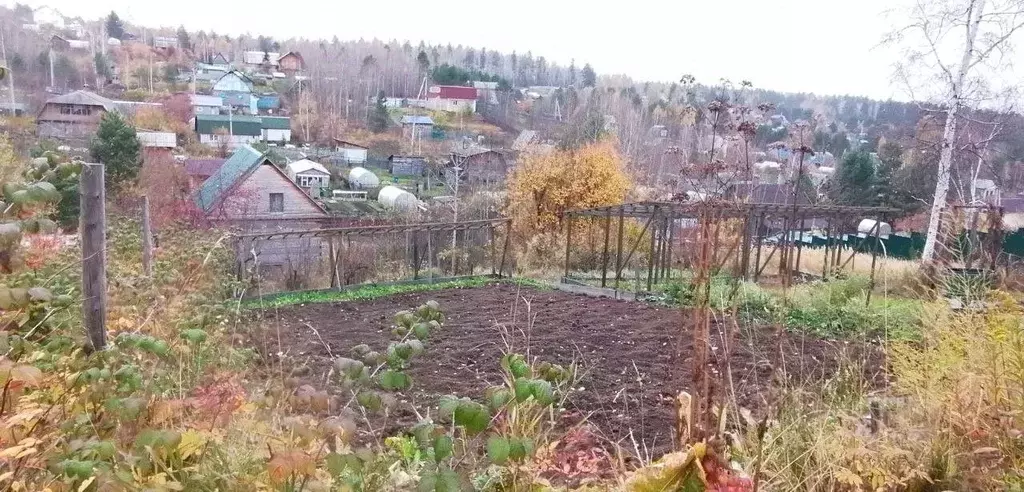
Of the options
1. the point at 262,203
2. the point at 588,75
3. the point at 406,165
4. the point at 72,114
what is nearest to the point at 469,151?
the point at 406,165

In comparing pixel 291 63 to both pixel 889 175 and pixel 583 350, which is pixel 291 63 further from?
pixel 583 350

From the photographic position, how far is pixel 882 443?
2.19 metres

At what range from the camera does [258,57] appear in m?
19.1

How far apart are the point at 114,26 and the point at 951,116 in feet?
A: 46.6

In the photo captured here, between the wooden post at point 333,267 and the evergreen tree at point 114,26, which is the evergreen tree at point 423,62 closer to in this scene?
the evergreen tree at point 114,26

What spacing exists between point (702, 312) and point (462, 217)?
576 inches

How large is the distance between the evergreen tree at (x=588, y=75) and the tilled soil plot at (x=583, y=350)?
23839mm

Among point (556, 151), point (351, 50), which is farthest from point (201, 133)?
point (351, 50)

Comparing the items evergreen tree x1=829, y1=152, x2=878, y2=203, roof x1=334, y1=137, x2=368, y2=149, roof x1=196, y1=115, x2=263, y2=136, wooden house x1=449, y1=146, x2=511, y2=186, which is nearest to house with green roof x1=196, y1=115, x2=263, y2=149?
roof x1=196, y1=115, x2=263, y2=136

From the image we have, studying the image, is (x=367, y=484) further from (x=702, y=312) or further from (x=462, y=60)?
(x=462, y=60)

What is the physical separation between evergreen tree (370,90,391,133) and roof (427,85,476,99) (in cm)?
305

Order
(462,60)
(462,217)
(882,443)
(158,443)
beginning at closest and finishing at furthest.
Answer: (158,443), (882,443), (462,217), (462,60)

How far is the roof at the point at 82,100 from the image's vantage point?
9.38 meters

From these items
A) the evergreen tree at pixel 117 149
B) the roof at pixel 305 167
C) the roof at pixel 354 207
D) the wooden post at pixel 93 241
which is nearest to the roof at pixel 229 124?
the roof at pixel 305 167
